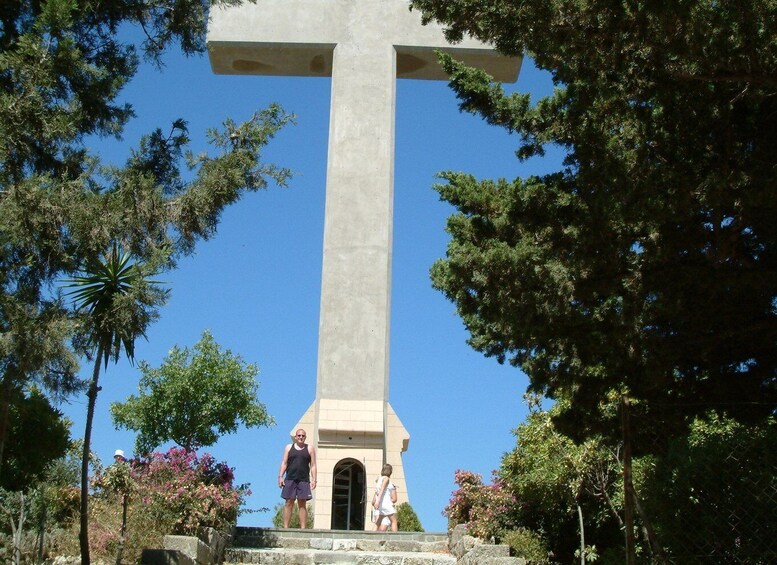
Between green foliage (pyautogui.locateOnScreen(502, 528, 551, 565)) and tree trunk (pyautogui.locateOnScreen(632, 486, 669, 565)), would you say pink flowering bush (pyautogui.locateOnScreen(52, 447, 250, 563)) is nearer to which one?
green foliage (pyautogui.locateOnScreen(502, 528, 551, 565))

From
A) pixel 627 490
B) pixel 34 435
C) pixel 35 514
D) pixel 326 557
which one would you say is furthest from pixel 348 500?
pixel 627 490

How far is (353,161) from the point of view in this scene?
59.4 feet

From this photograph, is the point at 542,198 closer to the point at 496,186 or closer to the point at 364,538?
the point at 496,186

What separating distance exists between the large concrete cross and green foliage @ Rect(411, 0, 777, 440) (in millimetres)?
8380

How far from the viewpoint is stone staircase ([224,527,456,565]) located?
1023 centimetres

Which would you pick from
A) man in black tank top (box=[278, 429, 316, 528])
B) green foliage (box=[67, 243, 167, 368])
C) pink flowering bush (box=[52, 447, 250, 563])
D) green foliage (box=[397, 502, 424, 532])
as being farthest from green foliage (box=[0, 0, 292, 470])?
green foliage (box=[397, 502, 424, 532])

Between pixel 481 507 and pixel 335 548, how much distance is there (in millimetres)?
1801

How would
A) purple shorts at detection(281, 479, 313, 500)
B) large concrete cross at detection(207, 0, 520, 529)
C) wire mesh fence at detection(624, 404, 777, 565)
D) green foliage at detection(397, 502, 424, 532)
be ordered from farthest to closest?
large concrete cross at detection(207, 0, 520, 529) < green foliage at detection(397, 502, 424, 532) < purple shorts at detection(281, 479, 313, 500) < wire mesh fence at detection(624, 404, 777, 565)

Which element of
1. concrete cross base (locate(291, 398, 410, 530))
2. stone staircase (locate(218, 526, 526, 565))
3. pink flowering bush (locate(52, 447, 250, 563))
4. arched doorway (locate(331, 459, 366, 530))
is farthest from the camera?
arched doorway (locate(331, 459, 366, 530))

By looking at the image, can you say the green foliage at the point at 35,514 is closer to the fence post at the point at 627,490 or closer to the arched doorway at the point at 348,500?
the fence post at the point at 627,490

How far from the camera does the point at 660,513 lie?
7.44 meters

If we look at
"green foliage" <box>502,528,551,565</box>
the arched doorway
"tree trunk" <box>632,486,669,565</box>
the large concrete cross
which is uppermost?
the large concrete cross

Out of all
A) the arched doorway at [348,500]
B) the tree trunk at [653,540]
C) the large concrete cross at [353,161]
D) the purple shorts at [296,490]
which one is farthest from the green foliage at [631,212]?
the arched doorway at [348,500]

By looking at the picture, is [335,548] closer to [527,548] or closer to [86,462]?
[527,548]
